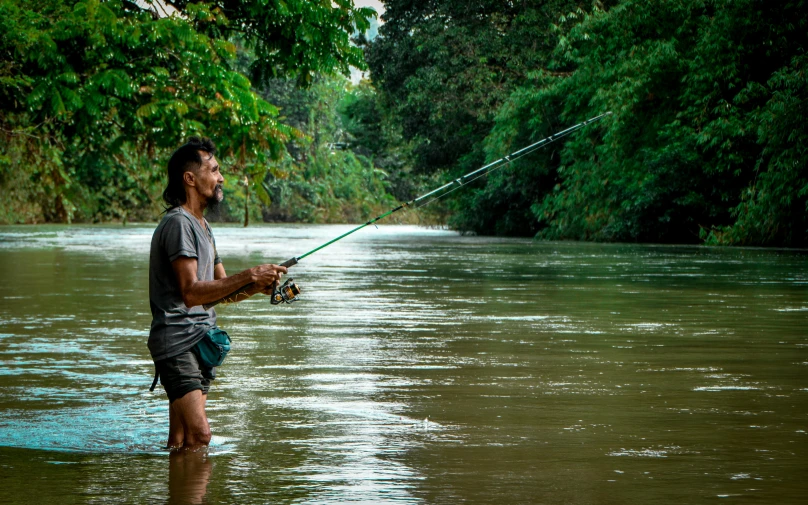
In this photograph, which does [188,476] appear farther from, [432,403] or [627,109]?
[627,109]

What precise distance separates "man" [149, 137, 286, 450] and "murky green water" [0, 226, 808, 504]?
0.23 metres

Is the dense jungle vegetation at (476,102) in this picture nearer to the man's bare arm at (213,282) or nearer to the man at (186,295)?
the man at (186,295)

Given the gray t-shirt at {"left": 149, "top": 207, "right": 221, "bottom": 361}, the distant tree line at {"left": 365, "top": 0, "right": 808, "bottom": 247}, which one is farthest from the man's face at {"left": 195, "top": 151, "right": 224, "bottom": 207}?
the distant tree line at {"left": 365, "top": 0, "right": 808, "bottom": 247}

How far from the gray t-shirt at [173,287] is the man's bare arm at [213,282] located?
0.05m

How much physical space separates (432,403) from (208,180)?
90.2 inches

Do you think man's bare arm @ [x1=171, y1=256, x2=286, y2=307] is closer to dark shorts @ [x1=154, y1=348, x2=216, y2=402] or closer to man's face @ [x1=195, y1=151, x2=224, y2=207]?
dark shorts @ [x1=154, y1=348, x2=216, y2=402]

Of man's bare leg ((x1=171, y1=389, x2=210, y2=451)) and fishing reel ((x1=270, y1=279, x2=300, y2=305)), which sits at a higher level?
fishing reel ((x1=270, y1=279, x2=300, y2=305))

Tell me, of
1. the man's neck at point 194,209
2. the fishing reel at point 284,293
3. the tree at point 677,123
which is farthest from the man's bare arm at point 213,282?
the tree at point 677,123

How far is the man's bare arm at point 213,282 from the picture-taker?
6.00 meters

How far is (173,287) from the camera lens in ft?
20.3

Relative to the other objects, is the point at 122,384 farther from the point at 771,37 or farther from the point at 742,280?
the point at 771,37

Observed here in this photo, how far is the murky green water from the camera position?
5656 millimetres

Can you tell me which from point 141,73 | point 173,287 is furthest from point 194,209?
point 141,73

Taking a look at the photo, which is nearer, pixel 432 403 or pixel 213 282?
pixel 213 282
